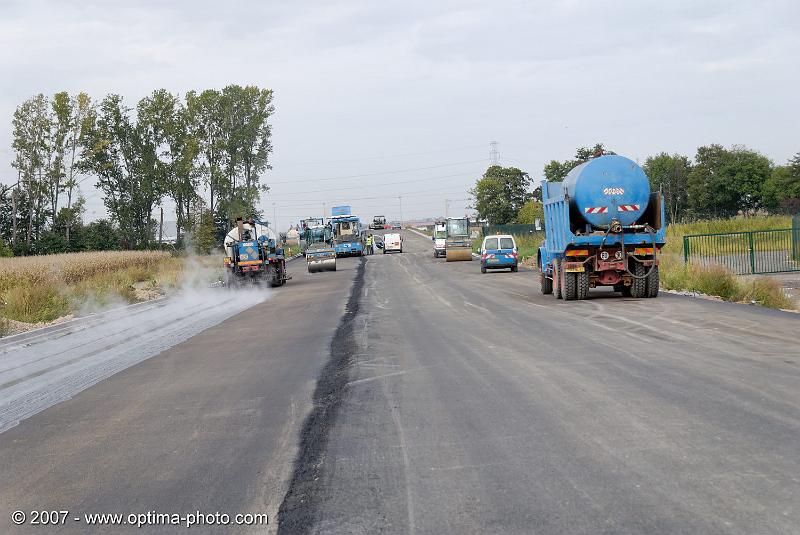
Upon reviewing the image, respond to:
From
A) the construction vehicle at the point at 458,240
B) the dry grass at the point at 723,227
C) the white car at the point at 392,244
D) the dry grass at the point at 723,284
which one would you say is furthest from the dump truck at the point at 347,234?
the dry grass at the point at 723,284

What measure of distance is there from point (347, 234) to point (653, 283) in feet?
160

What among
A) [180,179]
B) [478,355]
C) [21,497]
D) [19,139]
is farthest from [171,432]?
[180,179]

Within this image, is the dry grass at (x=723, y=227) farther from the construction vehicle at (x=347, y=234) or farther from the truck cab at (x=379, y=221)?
the truck cab at (x=379, y=221)

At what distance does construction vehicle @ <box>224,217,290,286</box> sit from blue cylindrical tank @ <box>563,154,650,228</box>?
17.5 metres

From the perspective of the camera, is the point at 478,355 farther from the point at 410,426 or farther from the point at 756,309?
the point at 756,309

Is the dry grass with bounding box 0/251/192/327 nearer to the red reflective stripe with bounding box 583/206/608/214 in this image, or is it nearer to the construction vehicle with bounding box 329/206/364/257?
the red reflective stripe with bounding box 583/206/608/214

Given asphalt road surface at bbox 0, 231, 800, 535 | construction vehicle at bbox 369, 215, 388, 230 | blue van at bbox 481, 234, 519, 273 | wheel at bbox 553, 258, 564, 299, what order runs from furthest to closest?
construction vehicle at bbox 369, 215, 388, 230 < blue van at bbox 481, 234, 519, 273 < wheel at bbox 553, 258, 564, 299 < asphalt road surface at bbox 0, 231, 800, 535

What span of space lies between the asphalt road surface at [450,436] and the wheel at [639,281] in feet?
20.9

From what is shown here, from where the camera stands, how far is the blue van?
125 ft

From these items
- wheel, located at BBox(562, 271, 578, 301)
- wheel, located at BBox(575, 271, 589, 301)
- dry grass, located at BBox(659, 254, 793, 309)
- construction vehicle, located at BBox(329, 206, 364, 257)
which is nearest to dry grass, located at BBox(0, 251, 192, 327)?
wheel, located at BBox(562, 271, 578, 301)

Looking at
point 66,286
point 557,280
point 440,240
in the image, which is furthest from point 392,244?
point 557,280

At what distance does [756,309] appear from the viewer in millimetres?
17562

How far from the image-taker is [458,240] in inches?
2100

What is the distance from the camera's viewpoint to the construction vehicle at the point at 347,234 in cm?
6754
